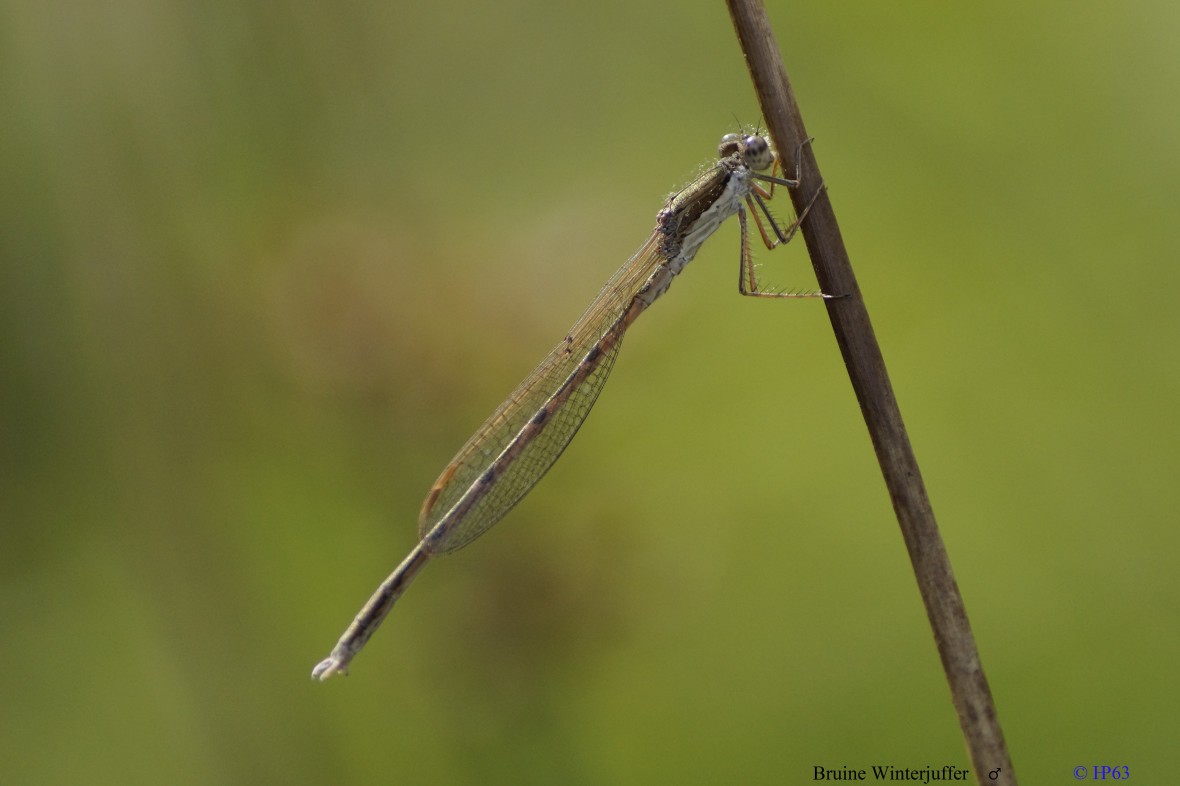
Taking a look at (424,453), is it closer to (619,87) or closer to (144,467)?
(144,467)

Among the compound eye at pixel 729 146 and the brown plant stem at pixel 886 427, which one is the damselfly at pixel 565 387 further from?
the brown plant stem at pixel 886 427

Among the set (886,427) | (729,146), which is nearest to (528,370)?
(729,146)

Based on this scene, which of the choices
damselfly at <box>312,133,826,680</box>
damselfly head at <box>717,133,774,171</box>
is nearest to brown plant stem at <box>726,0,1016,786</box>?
damselfly head at <box>717,133,774,171</box>

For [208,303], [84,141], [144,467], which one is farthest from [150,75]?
[144,467]

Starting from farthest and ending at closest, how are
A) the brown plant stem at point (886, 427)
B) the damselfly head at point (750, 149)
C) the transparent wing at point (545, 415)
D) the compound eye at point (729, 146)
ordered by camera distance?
the transparent wing at point (545, 415) → the compound eye at point (729, 146) → the damselfly head at point (750, 149) → the brown plant stem at point (886, 427)

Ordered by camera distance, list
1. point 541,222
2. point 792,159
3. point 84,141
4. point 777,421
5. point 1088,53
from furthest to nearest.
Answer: point 541,222
point 84,141
point 777,421
point 1088,53
point 792,159

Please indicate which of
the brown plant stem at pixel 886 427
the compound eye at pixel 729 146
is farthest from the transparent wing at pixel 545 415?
the brown plant stem at pixel 886 427

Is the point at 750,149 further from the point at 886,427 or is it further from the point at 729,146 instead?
the point at 886,427
